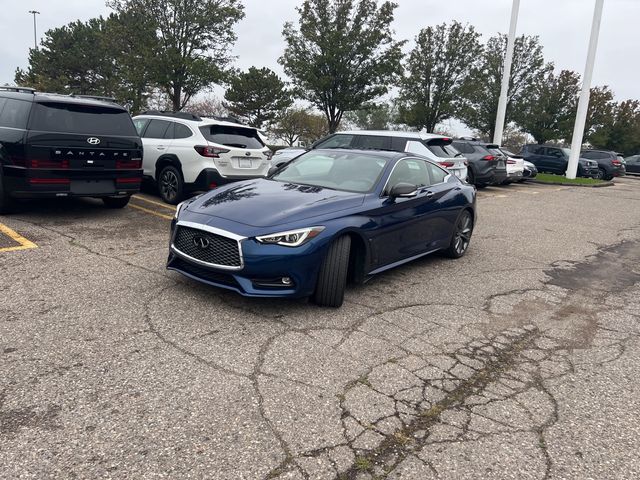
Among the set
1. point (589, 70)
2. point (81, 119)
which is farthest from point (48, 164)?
point (589, 70)

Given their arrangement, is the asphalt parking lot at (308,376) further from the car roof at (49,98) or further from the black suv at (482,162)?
the black suv at (482,162)

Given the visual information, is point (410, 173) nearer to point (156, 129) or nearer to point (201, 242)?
point (201, 242)

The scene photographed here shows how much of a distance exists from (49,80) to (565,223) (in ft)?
132

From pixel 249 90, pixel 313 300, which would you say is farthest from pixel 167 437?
pixel 249 90

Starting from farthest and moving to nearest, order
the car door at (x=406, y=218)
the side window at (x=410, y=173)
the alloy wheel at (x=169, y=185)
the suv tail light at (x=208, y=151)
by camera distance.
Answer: the alloy wheel at (x=169, y=185) < the suv tail light at (x=208, y=151) < the side window at (x=410, y=173) < the car door at (x=406, y=218)

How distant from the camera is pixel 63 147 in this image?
6637 mm

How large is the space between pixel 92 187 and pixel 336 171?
3791 millimetres

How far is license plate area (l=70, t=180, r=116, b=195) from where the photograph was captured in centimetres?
684

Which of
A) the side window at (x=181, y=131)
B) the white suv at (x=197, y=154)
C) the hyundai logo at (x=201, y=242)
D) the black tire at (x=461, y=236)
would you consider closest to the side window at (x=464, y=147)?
the white suv at (x=197, y=154)

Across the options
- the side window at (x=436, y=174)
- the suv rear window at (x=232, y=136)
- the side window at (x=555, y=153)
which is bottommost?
the side window at (x=436, y=174)

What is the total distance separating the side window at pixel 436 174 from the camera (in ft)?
20.5

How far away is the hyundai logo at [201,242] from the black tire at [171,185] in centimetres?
447

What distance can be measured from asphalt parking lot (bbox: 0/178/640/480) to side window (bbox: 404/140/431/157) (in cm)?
525

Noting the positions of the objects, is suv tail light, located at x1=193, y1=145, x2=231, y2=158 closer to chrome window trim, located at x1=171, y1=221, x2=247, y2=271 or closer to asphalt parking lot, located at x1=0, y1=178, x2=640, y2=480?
asphalt parking lot, located at x1=0, y1=178, x2=640, y2=480
